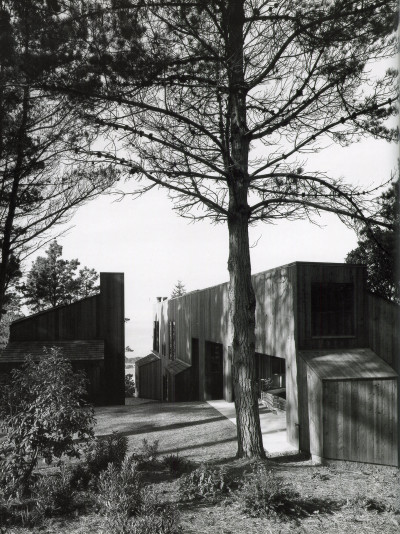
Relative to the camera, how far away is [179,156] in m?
9.90

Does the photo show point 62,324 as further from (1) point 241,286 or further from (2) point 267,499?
(2) point 267,499

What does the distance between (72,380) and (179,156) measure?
502 centimetres

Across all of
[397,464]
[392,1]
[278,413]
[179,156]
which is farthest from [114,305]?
[392,1]

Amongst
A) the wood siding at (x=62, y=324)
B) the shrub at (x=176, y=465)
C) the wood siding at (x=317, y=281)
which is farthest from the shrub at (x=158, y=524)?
the wood siding at (x=62, y=324)

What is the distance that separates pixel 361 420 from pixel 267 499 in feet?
15.9

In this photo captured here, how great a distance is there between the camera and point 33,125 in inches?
539

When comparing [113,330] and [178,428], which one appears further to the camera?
[113,330]

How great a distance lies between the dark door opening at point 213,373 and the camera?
2083 cm

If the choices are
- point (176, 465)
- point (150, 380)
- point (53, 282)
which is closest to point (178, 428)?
point (176, 465)

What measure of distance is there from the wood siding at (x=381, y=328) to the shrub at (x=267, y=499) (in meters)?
6.60

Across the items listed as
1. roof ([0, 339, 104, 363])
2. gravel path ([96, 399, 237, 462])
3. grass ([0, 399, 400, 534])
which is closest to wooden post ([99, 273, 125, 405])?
roof ([0, 339, 104, 363])

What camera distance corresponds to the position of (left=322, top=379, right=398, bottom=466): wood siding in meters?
10.2

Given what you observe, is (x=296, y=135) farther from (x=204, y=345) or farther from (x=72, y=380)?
(x=204, y=345)

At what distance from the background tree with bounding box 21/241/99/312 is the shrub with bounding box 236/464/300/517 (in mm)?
32711
